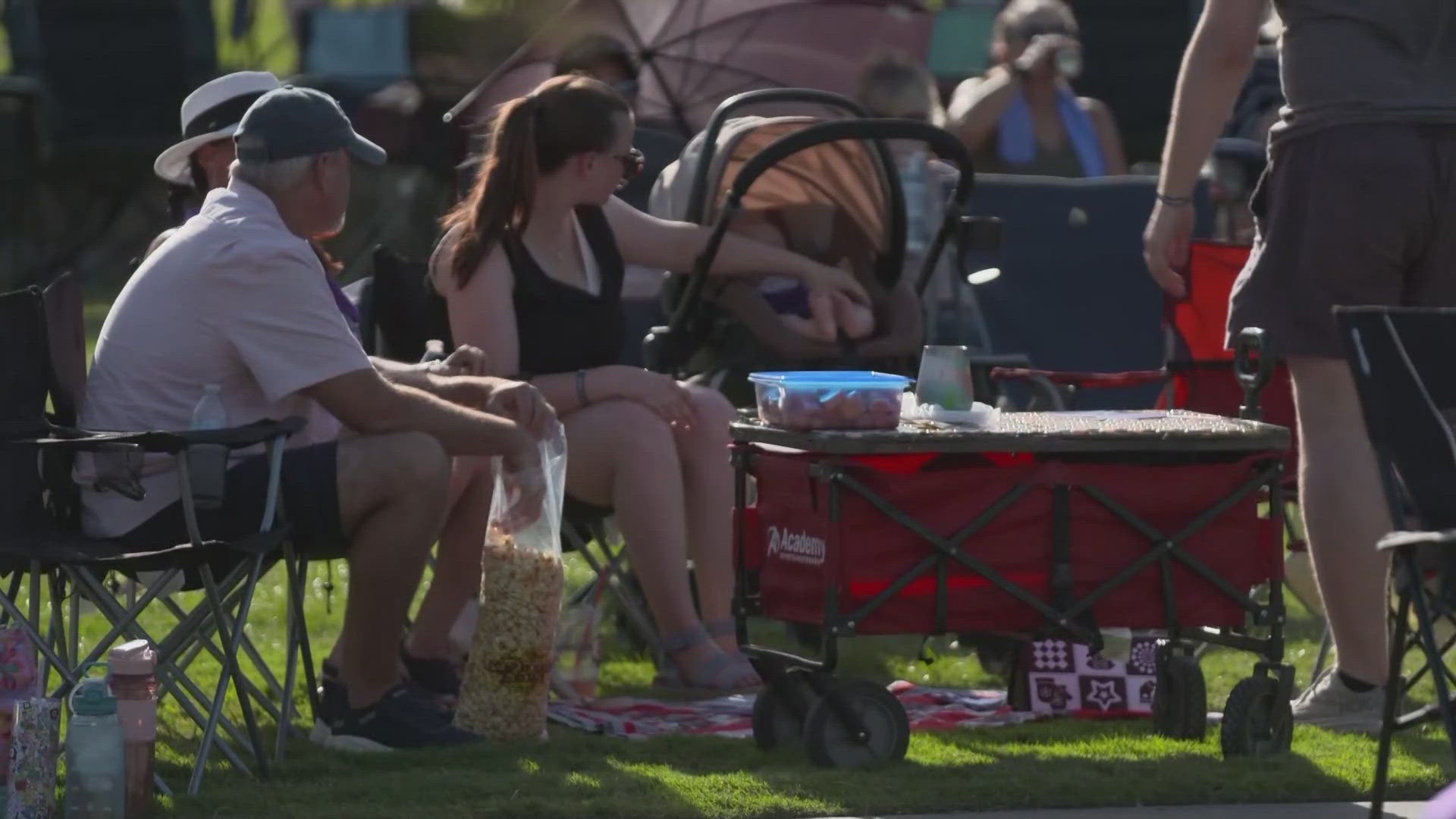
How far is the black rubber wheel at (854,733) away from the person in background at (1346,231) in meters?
0.96

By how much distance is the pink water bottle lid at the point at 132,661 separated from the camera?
467cm

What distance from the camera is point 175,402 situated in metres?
5.23

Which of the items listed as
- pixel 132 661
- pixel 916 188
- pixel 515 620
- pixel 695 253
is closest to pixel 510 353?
pixel 695 253

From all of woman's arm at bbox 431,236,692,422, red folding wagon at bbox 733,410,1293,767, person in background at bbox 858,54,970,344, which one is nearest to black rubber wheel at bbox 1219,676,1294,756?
red folding wagon at bbox 733,410,1293,767

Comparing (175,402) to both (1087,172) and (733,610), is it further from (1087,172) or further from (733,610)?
(1087,172)

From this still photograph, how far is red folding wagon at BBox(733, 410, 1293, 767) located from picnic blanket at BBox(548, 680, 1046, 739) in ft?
1.15

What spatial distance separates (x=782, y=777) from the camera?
4.95m

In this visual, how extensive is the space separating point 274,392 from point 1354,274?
209cm

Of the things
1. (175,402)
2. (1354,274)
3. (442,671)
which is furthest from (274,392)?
(1354,274)

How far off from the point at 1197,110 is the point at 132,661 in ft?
8.01

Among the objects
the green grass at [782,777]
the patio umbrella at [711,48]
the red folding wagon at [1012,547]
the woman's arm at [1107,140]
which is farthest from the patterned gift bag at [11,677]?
the woman's arm at [1107,140]

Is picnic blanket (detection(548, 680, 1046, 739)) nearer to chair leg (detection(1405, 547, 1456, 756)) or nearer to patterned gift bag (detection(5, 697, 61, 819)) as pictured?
patterned gift bag (detection(5, 697, 61, 819))

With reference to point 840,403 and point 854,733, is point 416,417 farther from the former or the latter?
point 854,733

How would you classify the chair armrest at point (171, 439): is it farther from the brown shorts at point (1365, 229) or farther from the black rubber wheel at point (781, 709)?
the brown shorts at point (1365, 229)
